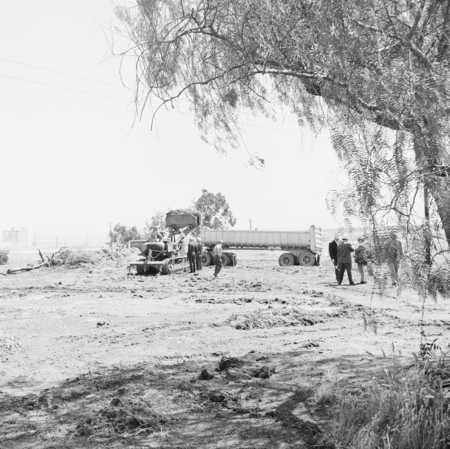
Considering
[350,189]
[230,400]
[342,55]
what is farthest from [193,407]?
[342,55]

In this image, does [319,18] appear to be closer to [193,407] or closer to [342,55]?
[342,55]

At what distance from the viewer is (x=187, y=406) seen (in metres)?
6.68

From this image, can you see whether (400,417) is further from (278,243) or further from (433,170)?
(278,243)

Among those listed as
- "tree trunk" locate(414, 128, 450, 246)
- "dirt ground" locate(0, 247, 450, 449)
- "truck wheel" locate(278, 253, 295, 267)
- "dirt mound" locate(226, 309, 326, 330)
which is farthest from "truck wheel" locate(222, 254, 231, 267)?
"tree trunk" locate(414, 128, 450, 246)

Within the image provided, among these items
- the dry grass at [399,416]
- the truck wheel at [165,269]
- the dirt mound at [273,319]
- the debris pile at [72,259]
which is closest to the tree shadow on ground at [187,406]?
the dry grass at [399,416]

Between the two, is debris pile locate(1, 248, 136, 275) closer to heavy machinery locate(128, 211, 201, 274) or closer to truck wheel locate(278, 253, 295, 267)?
heavy machinery locate(128, 211, 201, 274)

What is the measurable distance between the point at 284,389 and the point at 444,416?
9.37 ft

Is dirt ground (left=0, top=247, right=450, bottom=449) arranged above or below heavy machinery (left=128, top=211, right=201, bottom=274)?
below

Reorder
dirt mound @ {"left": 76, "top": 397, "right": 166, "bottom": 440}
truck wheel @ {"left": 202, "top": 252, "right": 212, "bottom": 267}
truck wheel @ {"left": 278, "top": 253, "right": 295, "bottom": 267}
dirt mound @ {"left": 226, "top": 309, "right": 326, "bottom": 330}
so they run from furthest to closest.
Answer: truck wheel @ {"left": 278, "top": 253, "right": 295, "bottom": 267} < truck wheel @ {"left": 202, "top": 252, "right": 212, "bottom": 267} < dirt mound @ {"left": 226, "top": 309, "right": 326, "bottom": 330} < dirt mound @ {"left": 76, "top": 397, "right": 166, "bottom": 440}

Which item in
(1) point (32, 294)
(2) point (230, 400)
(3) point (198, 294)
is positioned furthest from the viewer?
(1) point (32, 294)

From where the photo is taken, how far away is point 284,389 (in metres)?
7.17

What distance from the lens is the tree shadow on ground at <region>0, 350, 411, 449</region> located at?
5.71 metres

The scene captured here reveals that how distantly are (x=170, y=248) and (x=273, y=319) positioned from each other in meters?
15.1

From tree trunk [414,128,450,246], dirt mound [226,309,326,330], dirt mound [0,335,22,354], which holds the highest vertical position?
tree trunk [414,128,450,246]
